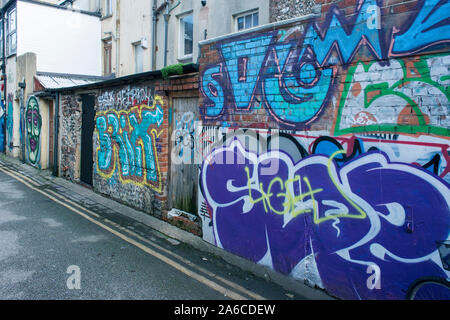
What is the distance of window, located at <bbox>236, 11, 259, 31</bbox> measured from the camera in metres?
10.5

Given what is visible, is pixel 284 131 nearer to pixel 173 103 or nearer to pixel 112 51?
pixel 173 103

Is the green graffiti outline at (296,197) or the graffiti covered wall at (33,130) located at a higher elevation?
the graffiti covered wall at (33,130)

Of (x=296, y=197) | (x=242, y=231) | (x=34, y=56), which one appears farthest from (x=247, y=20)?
(x=34, y=56)

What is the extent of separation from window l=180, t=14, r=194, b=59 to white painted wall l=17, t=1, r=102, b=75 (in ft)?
23.1

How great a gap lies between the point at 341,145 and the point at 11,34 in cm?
1905

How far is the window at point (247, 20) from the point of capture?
10.5 m

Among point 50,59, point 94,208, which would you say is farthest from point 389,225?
point 50,59

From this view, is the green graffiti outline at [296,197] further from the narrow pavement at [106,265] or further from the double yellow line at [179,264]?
the double yellow line at [179,264]

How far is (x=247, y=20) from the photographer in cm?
1072

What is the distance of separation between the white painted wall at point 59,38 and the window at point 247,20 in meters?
10.6

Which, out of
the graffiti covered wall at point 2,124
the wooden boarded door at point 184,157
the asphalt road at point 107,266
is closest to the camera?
the asphalt road at point 107,266

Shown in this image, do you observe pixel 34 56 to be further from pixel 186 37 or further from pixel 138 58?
pixel 186 37

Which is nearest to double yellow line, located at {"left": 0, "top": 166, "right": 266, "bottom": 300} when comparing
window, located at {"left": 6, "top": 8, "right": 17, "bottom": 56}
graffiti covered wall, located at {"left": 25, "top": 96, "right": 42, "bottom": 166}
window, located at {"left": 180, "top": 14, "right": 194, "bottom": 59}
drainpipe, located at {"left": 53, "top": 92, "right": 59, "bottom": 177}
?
drainpipe, located at {"left": 53, "top": 92, "right": 59, "bottom": 177}

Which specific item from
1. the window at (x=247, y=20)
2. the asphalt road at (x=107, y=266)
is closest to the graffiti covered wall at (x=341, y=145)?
the asphalt road at (x=107, y=266)
